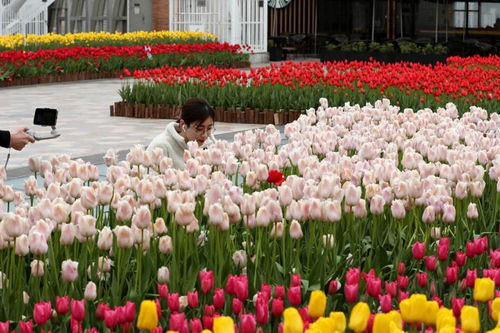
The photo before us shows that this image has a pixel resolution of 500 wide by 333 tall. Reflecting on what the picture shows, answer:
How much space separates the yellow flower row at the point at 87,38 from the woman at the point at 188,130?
17.3 metres

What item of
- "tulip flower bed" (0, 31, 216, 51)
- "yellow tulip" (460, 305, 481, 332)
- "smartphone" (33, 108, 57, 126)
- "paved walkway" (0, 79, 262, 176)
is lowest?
"paved walkway" (0, 79, 262, 176)

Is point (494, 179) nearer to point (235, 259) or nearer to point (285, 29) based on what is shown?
point (235, 259)

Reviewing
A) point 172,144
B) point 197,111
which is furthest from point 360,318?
point 172,144

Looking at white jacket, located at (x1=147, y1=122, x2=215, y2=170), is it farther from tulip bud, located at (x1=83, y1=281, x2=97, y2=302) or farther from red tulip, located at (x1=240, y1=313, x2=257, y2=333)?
red tulip, located at (x1=240, y1=313, x2=257, y2=333)

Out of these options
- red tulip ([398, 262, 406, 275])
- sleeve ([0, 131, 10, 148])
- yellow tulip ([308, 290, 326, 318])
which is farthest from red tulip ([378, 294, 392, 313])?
sleeve ([0, 131, 10, 148])

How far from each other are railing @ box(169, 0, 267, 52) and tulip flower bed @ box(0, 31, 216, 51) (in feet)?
2.94

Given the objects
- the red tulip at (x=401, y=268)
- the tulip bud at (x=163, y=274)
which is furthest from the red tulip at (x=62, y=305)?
the red tulip at (x=401, y=268)

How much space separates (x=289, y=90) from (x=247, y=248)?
11239 mm

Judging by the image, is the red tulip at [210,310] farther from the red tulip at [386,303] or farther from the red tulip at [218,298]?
the red tulip at [386,303]

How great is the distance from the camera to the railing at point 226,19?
107 ft

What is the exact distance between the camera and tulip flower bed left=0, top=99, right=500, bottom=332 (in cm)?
337

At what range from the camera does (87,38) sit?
2938 centimetres

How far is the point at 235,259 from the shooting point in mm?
4051

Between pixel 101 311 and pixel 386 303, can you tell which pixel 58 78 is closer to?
pixel 101 311
